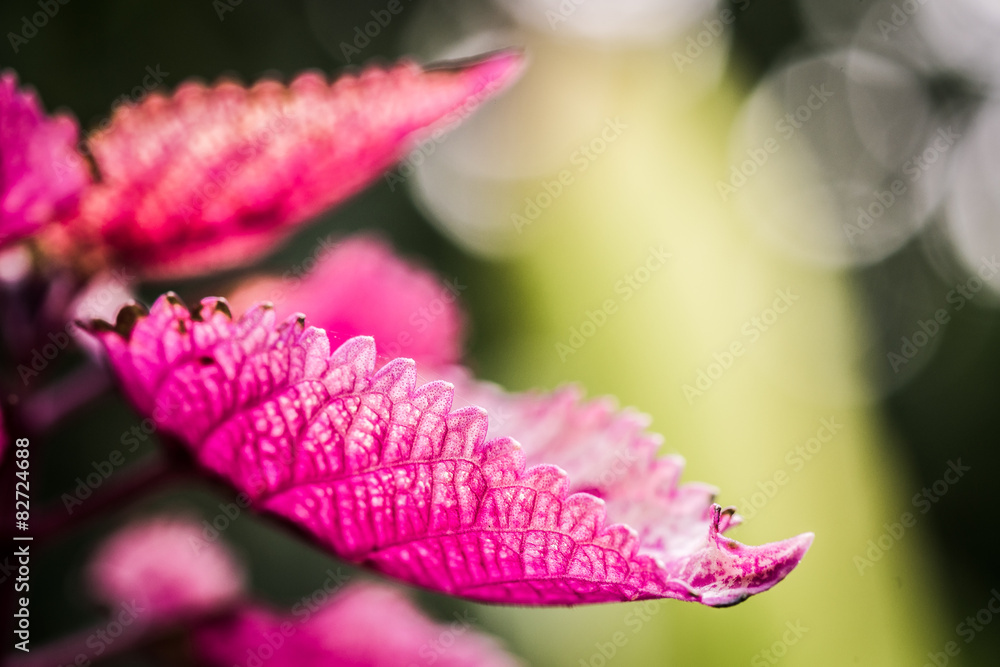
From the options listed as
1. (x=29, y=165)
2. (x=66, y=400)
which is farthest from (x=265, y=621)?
(x=29, y=165)

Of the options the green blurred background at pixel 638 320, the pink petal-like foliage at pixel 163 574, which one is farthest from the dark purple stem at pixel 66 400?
the green blurred background at pixel 638 320

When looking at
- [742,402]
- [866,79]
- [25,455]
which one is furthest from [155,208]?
[866,79]

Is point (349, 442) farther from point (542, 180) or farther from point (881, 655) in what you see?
point (542, 180)

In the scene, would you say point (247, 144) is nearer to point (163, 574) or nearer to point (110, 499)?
point (110, 499)

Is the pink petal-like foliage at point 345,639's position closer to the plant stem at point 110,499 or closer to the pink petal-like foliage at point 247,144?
the plant stem at point 110,499

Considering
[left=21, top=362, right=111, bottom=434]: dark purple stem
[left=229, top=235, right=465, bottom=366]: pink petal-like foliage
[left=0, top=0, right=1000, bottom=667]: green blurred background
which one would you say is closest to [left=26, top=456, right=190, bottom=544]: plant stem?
[left=21, top=362, right=111, bottom=434]: dark purple stem

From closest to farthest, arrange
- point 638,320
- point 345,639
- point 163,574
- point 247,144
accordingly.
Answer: point 247,144 → point 345,639 → point 163,574 → point 638,320

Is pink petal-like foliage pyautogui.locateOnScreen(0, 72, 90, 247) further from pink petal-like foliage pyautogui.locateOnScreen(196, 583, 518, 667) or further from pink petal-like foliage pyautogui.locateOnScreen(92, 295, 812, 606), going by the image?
pink petal-like foliage pyautogui.locateOnScreen(196, 583, 518, 667)
